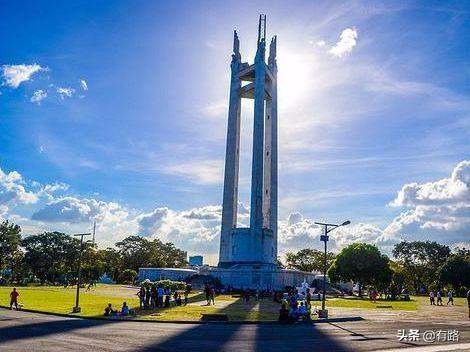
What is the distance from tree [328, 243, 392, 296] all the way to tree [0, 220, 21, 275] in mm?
81240

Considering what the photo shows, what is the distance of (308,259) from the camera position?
141500 mm

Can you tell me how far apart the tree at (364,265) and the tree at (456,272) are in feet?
40.8

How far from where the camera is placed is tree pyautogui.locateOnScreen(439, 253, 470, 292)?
86.4 metres

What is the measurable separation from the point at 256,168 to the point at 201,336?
2900 inches

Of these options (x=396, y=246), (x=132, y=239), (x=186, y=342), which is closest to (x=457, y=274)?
(x=396, y=246)

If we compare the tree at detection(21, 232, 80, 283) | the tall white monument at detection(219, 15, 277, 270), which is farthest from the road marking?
the tree at detection(21, 232, 80, 283)

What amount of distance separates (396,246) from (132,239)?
7706 centimetres

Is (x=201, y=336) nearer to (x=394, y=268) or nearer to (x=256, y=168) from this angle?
(x=256, y=168)

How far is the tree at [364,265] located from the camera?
8256cm

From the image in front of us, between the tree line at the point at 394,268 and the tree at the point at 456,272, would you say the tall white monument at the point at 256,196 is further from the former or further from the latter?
the tree at the point at 456,272

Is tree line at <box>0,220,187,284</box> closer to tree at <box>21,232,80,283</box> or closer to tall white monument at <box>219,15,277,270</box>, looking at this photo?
tree at <box>21,232,80,283</box>

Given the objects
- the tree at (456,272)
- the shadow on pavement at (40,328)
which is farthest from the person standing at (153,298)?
the tree at (456,272)

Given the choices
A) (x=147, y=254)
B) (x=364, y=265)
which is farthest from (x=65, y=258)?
(x=364, y=265)

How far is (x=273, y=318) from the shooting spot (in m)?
33.2
